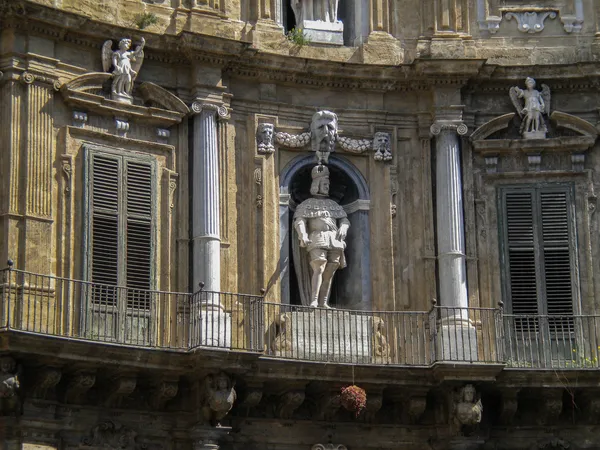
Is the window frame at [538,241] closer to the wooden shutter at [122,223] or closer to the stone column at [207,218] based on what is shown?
the stone column at [207,218]

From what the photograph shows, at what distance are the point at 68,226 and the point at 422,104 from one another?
18.5 feet

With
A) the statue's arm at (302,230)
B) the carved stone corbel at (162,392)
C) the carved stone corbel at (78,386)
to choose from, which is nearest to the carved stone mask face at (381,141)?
the statue's arm at (302,230)

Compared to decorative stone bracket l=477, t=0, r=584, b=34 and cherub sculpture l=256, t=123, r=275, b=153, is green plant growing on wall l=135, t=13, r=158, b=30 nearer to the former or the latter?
cherub sculpture l=256, t=123, r=275, b=153

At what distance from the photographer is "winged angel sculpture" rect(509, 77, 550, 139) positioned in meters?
26.1

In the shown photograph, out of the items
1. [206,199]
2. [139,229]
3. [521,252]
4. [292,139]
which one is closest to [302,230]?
[292,139]

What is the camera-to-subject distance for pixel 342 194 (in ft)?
85.7

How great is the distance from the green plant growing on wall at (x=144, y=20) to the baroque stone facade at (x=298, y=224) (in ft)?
0.43

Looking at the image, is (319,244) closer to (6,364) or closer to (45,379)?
(45,379)

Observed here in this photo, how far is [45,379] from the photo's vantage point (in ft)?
73.9

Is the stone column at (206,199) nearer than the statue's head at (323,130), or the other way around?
the stone column at (206,199)

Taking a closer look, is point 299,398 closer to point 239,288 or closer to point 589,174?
point 239,288

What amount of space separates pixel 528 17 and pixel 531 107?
1523mm

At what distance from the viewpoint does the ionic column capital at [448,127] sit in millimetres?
25984

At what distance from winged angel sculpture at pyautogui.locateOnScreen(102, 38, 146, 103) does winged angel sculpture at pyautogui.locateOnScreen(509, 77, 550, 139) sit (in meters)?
5.62
